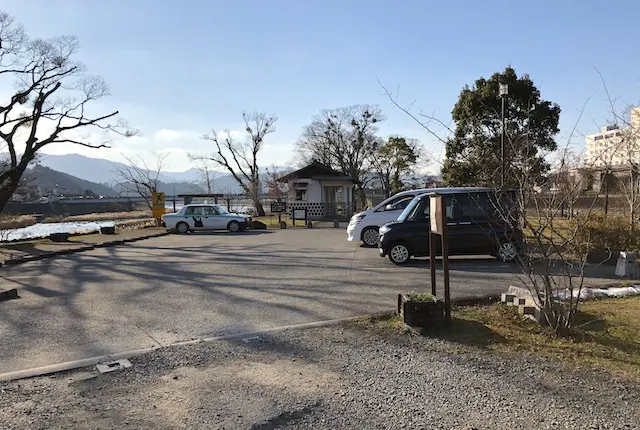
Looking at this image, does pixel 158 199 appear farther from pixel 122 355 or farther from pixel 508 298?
pixel 508 298

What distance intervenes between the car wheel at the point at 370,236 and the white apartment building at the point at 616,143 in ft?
20.3

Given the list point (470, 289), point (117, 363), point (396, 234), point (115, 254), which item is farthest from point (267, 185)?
point (117, 363)

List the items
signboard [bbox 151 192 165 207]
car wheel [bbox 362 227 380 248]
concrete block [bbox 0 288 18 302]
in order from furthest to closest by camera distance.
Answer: signboard [bbox 151 192 165 207], car wheel [bbox 362 227 380 248], concrete block [bbox 0 288 18 302]

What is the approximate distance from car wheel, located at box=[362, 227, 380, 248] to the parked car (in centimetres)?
1070

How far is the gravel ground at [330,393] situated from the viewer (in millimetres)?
3092

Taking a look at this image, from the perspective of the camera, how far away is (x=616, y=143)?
570cm

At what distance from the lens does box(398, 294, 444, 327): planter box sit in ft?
16.5

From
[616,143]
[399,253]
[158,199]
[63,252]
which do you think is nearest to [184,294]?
[399,253]

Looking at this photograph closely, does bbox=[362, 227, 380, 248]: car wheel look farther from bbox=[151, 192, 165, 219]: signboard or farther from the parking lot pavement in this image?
bbox=[151, 192, 165, 219]: signboard

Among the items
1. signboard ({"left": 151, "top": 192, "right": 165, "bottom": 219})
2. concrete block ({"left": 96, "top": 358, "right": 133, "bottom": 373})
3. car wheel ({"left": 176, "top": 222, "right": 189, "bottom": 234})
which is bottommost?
concrete block ({"left": 96, "top": 358, "right": 133, "bottom": 373})

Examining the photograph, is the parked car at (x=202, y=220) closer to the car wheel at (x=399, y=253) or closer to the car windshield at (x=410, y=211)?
the car windshield at (x=410, y=211)

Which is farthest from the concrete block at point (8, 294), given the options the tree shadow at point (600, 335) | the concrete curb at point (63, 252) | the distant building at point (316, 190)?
the distant building at point (316, 190)

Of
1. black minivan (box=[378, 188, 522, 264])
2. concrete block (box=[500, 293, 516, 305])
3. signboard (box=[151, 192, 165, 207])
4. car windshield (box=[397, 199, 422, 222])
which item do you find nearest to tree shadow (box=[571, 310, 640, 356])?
concrete block (box=[500, 293, 516, 305])

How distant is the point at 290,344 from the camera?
4797 mm
